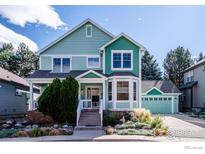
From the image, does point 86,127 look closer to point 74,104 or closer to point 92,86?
point 74,104

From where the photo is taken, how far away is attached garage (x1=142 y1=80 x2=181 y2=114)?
1511cm

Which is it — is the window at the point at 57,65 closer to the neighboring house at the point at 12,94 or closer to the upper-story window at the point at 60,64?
the upper-story window at the point at 60,64

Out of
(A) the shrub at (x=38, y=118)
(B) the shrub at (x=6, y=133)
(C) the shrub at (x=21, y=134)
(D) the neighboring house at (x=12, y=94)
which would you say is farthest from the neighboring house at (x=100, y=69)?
(B) the shrub at (x=6, y=133)

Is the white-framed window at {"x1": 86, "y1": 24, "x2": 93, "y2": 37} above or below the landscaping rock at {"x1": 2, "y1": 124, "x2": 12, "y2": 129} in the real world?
above

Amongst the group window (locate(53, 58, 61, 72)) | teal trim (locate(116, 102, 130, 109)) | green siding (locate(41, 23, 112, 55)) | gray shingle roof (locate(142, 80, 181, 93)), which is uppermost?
green siding (locate(41, 23, 112, 55))

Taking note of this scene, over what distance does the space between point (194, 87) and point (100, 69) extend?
7.44 m

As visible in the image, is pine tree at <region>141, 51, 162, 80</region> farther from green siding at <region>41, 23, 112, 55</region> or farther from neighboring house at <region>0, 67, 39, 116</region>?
neighboring house at <region>0, 67, 39, 116</region>

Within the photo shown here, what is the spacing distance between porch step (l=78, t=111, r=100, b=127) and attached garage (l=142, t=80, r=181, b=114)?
2366 mm

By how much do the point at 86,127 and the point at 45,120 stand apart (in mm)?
1920

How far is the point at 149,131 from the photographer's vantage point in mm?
12633

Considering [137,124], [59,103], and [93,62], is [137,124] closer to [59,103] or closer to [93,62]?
[59,103]

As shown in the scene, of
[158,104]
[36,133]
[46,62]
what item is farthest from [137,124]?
[46,62]

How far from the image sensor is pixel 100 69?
1678 centimetres

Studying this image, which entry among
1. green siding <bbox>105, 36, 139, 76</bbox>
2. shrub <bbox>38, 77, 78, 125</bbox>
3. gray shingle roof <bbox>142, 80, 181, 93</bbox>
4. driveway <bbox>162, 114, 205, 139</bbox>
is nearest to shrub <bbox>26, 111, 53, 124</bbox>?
shrub <bbox>38, 77, 78, 125</bbox>
